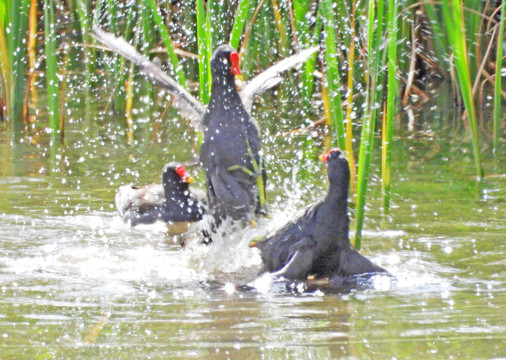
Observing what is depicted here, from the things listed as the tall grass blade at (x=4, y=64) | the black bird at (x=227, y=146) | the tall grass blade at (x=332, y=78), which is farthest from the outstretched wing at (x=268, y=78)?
the tall grass blade at (x=4, y=64)

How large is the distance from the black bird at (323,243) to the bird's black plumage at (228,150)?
0.64m

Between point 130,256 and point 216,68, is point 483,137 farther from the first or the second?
point 130,256

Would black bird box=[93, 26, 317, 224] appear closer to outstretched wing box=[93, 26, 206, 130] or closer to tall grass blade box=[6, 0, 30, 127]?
outstretched wing box=[93, 26, 206, 130]

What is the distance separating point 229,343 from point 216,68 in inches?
98.5

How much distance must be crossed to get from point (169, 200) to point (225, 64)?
43.3 inches

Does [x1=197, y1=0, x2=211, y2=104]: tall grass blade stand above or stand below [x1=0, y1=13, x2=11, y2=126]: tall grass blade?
below

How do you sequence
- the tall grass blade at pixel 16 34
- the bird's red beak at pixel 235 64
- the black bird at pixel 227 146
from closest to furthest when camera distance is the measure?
the black bird at pixel 227 146, the bird's red beak at pixel 235 64, the tall grass blade at pixel 16 34

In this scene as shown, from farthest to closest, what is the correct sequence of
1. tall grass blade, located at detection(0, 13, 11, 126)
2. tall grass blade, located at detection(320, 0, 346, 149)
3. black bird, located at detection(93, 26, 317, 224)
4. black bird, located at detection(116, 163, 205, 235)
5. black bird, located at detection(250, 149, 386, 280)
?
1. tall grass blade, located at detection(0, 13, 11, 126)
2. black bird, located at detection(116, 163, 205, 235)
3. black bird, located at detection(93, 26, 317, 224)
4. tall grass blade, located at detection(320, 0, 346, 149)
5. black bird, located at detection(250, 149, 386, 280)

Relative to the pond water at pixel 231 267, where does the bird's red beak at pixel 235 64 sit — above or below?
above

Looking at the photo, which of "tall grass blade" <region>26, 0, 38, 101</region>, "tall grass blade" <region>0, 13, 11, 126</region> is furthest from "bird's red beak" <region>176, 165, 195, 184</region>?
"tall grass blade" <region>26, 0, 38, 101</region>

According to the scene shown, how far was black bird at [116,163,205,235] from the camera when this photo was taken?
5492 mm

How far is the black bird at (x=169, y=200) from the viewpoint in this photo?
5.49 meters

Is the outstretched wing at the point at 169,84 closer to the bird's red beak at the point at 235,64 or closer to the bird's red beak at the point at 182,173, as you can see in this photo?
the bird's red beak at the point at 235,64

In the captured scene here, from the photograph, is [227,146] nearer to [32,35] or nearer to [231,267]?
[231,267]
